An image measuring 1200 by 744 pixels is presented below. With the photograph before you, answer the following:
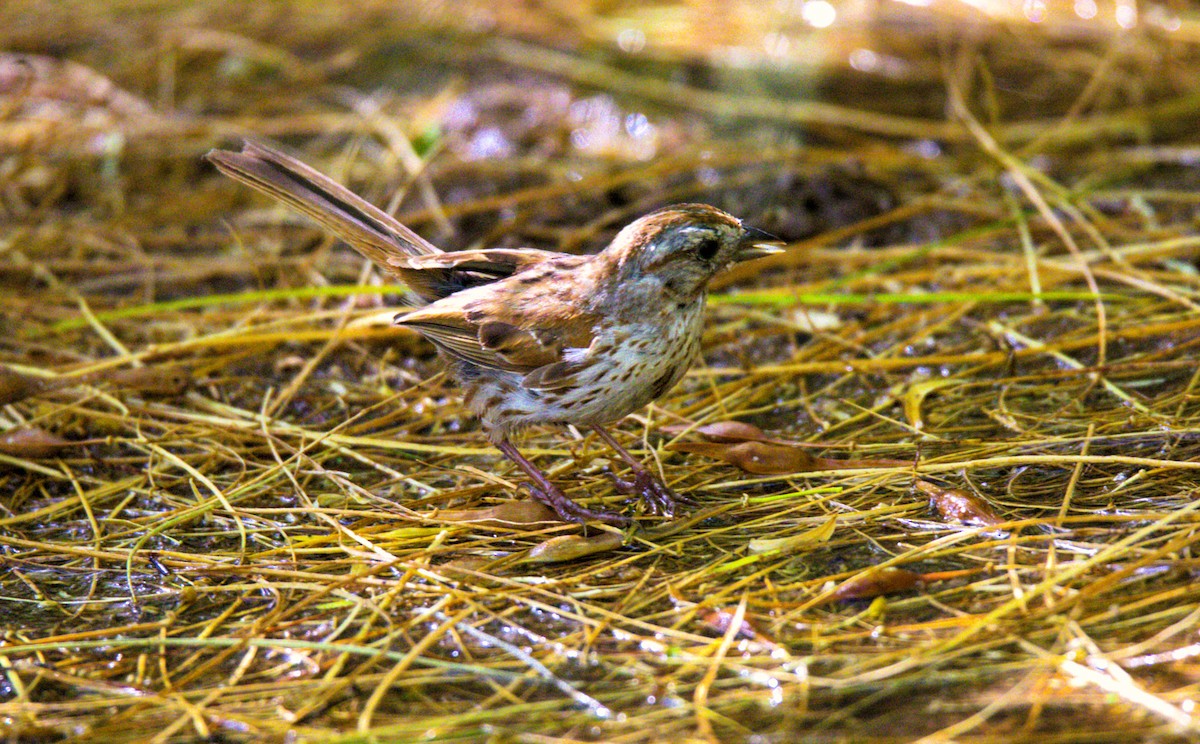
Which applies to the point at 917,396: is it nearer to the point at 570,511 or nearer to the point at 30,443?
the point at 570,511

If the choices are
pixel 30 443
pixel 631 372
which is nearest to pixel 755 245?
pixel 631 372

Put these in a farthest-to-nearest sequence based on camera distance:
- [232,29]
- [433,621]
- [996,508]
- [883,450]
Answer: [232,29] → [883,450] → [996,508] → [433,621]

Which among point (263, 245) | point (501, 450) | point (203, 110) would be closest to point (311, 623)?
point (501, 450)

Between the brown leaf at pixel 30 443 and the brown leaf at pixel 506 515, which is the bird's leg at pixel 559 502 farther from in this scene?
the brown leaf at pixel 30 443

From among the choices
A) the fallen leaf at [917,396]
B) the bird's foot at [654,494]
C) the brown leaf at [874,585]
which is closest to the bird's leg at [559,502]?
the bird's foot at [654,494]

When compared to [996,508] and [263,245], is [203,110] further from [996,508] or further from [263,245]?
[996,508]

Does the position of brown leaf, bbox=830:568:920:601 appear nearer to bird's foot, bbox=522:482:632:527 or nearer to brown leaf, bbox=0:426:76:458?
bird's foot, bbox=522:482:632:527

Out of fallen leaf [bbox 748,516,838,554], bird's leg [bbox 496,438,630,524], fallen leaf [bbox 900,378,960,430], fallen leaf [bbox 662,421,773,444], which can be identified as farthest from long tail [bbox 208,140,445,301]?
fallen leaf [bbox 900,378,960,430]
